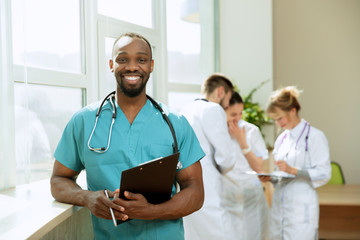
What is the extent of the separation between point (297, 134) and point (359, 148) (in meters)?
3.01

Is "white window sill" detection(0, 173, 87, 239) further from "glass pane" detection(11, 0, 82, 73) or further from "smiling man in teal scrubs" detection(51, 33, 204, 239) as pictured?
"glass pane" detection(11, 0, 82, 73)

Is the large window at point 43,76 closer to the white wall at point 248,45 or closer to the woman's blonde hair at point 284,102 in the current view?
the woman's blonde hair at point 284,102

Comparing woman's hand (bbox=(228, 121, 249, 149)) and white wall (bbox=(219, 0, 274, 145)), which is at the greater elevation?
white wall (bbox=(219, 0, 274, 145))

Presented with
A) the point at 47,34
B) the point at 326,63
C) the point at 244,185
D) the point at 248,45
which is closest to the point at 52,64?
the point at 47,34

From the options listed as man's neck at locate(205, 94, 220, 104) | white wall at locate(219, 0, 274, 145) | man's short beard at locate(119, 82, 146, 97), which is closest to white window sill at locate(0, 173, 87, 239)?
man's short beard at locate(119, 82, 146, 97)

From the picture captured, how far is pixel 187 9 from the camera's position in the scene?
14.7ft

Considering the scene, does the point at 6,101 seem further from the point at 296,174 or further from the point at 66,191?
the point at 296,174

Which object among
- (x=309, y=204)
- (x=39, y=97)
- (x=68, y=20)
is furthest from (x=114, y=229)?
(x=309, y=204)

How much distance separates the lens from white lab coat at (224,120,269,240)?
122 inches

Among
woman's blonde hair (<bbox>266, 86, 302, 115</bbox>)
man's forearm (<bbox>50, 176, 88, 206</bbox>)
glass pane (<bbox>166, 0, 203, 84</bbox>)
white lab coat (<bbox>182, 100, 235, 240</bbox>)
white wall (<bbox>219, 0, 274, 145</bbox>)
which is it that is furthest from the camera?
white wall (<bbox>219, 0, 274, 145</bbox>)

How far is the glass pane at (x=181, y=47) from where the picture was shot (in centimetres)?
404

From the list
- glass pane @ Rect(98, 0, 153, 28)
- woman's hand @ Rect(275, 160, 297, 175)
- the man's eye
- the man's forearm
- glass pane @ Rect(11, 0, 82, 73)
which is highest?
glass pane @ Rect(98, 0, 153, 28)

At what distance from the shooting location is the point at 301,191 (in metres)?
2.89

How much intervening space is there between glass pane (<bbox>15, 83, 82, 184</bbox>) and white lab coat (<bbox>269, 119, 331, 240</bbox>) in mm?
1573
